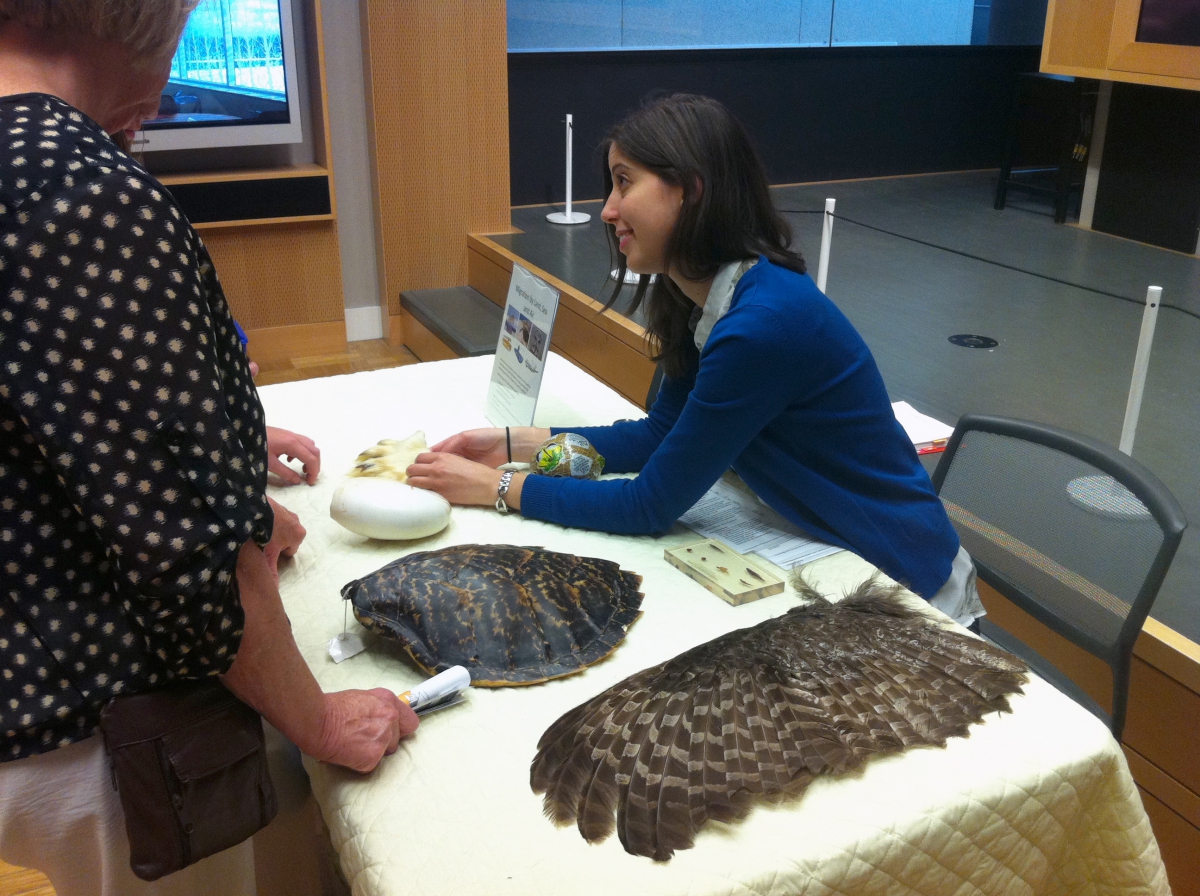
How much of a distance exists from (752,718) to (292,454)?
811mm

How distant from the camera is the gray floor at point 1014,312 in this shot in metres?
2.33

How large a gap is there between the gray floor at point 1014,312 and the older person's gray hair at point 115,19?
1598mm

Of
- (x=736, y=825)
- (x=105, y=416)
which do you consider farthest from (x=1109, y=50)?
(x=105, y=416)

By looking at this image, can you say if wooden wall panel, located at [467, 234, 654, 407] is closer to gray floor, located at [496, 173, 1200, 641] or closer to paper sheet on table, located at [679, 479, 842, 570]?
gray floor, located at [496, 173, 1200, 641]

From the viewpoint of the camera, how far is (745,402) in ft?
4.01

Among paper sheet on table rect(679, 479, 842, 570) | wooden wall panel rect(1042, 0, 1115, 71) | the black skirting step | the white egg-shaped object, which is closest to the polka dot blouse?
the white egg-shaped object

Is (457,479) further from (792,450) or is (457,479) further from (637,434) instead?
(792,450)

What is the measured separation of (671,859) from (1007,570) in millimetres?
888

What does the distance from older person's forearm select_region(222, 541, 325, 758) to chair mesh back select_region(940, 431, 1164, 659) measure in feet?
3.27

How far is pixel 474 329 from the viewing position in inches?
141

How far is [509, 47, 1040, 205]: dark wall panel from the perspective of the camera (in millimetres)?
4805

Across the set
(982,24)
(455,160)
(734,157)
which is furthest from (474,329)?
(982,24)

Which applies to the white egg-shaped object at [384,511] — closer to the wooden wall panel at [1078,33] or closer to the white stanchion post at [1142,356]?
the white stanchion post at [1142,356]

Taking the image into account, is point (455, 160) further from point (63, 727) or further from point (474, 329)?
point (63, 727)
